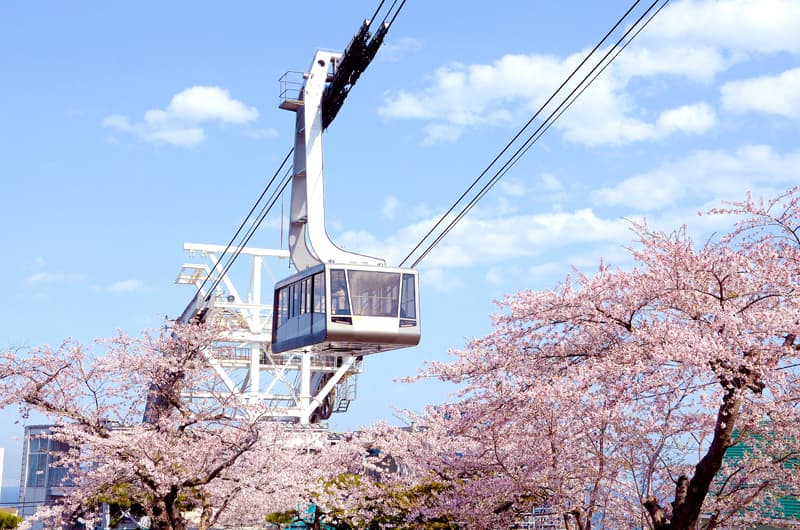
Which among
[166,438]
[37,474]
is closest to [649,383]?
[166,438]

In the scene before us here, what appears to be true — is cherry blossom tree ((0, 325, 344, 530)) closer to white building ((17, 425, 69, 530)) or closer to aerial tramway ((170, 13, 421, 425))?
aerial tramway ((170, 13, 421, 425))

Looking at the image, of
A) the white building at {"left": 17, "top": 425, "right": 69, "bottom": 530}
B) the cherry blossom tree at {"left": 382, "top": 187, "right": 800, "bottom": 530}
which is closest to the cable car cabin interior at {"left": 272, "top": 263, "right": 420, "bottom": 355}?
the cherry blossom tree at {"left": 382, "top": 187, "right": 800, "bottom": 530}

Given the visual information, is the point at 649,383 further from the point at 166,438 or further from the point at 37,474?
the point at 37,474

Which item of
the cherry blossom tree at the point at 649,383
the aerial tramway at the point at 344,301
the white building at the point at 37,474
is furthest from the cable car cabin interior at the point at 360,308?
the white building at the point at 37,474

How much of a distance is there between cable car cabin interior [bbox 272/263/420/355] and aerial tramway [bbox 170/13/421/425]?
23mm

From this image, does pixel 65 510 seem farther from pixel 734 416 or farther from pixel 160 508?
pixel 734 416

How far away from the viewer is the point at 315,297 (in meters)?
21.0

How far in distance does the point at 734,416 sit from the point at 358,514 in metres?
12.0

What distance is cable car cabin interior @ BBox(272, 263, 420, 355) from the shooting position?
2056 cm

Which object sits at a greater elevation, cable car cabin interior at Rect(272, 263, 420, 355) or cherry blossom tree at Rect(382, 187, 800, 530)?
cable car cabin interior at Rect(272, 263, 420, 355)

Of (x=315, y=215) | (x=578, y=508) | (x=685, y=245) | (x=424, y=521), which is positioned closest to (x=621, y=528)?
(x=578, y=508)

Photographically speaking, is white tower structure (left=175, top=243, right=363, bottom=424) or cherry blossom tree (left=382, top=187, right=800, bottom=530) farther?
white tower structure (left=175, top=243, right=363, bottom=424)

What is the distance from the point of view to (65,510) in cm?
1814

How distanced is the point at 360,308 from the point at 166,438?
5.40 metres
